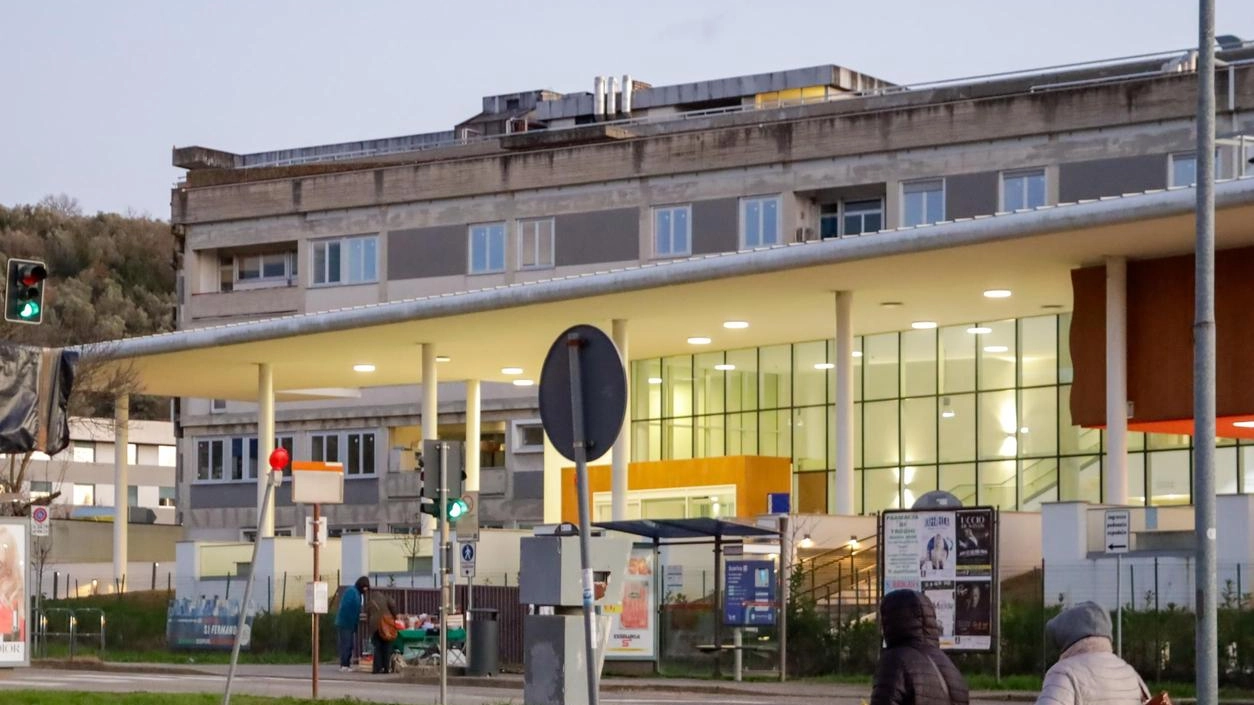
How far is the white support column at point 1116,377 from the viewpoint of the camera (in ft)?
121

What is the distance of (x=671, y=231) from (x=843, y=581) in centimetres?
3021

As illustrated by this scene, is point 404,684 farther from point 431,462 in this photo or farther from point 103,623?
point 103,623

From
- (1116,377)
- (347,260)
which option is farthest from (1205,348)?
(347,260)

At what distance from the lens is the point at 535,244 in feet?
230

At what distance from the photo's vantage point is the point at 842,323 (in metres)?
41.4

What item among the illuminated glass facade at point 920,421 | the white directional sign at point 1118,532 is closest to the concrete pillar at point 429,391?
the illuminated glass facade at point 920,421

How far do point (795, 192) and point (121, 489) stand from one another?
21107 millimetres

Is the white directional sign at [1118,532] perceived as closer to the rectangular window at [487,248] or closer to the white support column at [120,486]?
the white support column at [120,486]

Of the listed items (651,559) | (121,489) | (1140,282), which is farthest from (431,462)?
(121,489)

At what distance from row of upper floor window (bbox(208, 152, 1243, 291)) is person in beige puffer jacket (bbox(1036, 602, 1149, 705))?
47174mm

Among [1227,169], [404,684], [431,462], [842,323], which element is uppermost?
[1227,169]

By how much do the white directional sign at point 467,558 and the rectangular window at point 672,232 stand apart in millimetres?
32389

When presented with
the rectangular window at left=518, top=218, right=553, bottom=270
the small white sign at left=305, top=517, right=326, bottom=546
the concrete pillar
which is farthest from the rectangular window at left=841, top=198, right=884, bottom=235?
the small white sign at left=305, top=517, right=326, bottom=546

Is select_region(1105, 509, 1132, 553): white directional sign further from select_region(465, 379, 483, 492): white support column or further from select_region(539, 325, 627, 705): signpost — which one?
select_region(465, 379, 483, 492): white support column
